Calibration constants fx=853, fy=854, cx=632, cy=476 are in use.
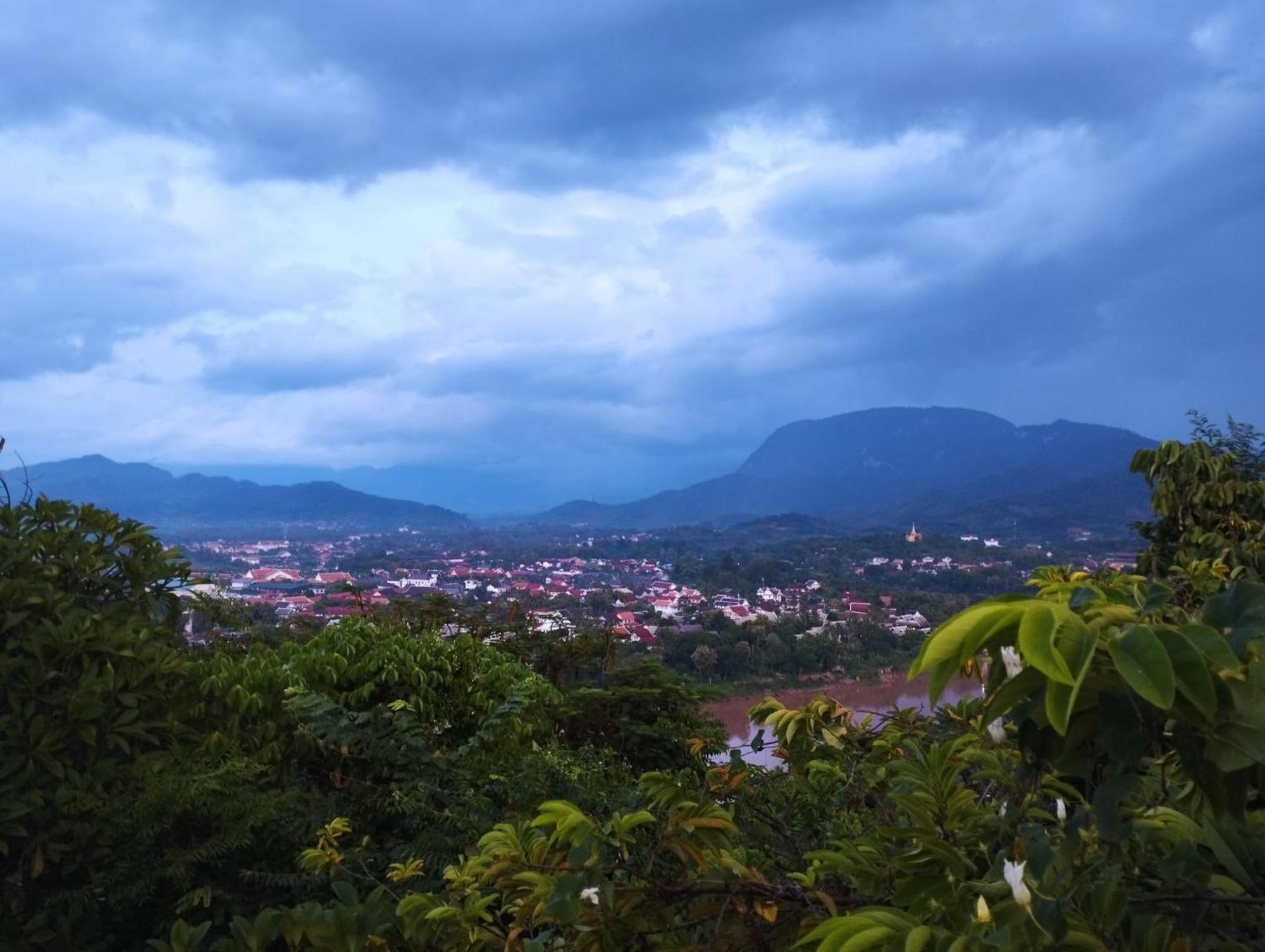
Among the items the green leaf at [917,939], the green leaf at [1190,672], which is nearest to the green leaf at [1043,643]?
the green leaf at [1190,672]

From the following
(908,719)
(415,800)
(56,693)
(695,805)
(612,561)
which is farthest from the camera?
(612,561)

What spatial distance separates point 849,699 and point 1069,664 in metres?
3.54

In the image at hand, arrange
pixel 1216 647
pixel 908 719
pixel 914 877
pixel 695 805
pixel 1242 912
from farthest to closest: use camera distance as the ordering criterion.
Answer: pixel 908 719 → pixel 695 805 → pixel 914 877 → pixel 1242 912 → pixel 1216 647

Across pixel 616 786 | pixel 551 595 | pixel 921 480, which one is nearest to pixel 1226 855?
pixel 616 786

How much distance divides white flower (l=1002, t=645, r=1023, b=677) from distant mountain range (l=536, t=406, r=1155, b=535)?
3537 centimetres

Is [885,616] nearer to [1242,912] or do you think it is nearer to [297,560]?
[1242,912]

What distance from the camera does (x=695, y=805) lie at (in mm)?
1814

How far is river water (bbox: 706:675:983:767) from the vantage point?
2.99 meters

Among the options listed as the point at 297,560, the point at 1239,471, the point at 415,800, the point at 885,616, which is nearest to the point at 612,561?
the point at 297,560

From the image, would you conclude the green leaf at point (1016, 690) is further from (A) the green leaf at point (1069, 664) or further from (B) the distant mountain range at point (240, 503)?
(B) the distant mountain range at point (240, 503)

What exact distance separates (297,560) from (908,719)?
106 feet

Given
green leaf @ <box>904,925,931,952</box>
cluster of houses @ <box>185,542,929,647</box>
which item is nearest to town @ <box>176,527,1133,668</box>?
cluster of houses @ <box>185,542,929,647</box>

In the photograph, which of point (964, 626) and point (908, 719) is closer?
point (964, 626)

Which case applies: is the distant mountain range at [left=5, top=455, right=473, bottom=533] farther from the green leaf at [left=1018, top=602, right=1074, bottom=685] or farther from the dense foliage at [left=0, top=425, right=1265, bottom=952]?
the green leaf at [left=1018, top=602, right=1074, bottom=685]
